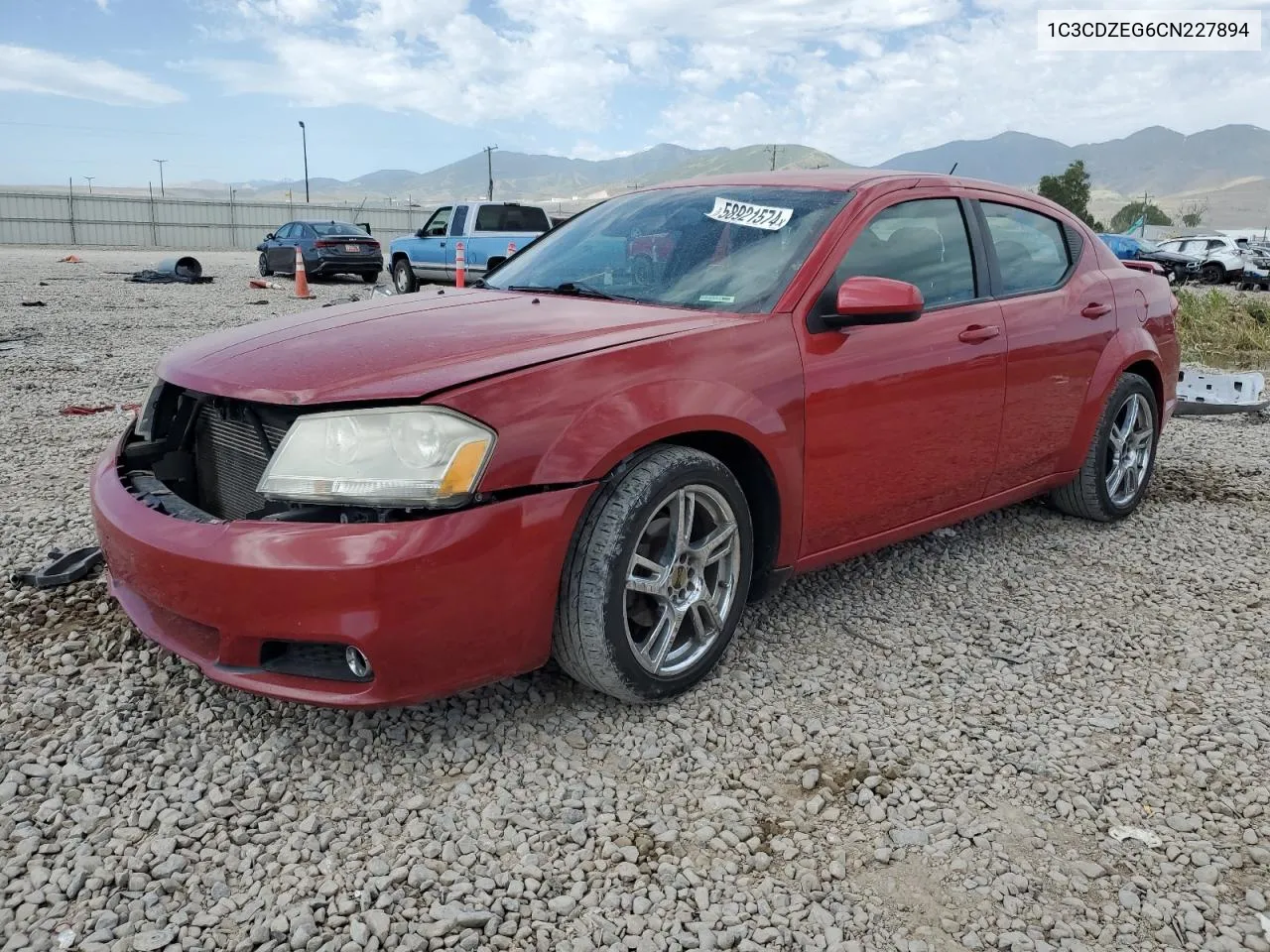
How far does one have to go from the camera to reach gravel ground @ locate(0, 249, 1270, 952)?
2.01 meters

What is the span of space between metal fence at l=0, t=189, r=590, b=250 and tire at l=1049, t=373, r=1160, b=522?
42.1m

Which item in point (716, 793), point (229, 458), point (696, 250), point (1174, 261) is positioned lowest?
point (716, 793)

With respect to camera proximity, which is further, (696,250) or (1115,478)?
(1115,478)

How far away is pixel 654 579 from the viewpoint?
271 centimetres

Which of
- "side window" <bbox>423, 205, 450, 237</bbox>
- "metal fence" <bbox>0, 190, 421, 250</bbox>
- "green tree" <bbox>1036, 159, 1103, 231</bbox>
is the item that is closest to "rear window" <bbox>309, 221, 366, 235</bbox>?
"side window" <bbox>423, 205, 450, 237</bbox>

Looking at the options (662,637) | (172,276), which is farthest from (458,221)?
(662,637)

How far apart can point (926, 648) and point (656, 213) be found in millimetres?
1808

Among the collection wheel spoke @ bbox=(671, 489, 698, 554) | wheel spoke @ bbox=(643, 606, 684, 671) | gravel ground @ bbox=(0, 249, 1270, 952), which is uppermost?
wheel spoke @ bbox=(671, 489, 698, 554)

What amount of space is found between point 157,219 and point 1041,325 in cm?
4574

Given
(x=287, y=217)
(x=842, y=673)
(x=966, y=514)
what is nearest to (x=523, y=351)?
(x=842, y=673)

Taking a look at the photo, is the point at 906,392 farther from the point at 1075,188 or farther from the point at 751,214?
the point at 1075,188

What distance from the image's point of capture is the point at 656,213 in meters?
3.61

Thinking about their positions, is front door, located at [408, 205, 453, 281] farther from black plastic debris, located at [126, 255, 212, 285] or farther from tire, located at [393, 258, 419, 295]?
black plastic debris, located at [126, 255, 212, 285]

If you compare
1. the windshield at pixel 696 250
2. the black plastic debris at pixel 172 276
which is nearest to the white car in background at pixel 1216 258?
the black plastic debris at pixel 172 276
